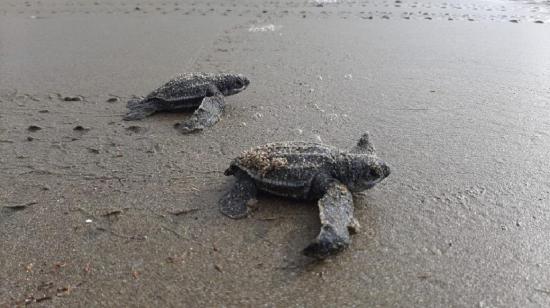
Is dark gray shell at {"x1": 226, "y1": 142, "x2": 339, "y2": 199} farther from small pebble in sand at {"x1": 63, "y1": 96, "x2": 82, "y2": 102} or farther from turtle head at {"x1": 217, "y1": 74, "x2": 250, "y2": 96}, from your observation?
small pebble in sand at {"x1": 63, "y1": 96, "x2": 82, "y2": 102}

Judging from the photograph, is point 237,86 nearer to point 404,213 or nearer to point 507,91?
point 404,213

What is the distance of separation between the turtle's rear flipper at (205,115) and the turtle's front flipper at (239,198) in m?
1.07

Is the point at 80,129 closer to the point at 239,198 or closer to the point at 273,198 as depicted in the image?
the point at 239,198

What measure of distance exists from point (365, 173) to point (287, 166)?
416 mm

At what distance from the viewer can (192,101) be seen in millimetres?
3842

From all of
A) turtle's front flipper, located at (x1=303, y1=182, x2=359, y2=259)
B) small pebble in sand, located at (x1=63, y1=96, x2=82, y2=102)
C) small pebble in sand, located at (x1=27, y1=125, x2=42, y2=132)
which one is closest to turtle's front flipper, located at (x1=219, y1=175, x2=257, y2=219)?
turtle's front flipper, located at (x1=303, y1=182, x2=359, y2=259)

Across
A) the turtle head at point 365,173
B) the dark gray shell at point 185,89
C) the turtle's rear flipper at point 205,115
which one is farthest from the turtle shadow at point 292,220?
the dark gray shell at point 185,89

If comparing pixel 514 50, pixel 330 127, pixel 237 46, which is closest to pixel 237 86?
A: pixel 330 127

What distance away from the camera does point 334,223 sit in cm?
213

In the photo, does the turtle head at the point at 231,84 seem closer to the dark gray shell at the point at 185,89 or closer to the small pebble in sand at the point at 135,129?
the dark gray shell at the point at 185,89

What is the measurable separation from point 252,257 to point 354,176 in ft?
2.34

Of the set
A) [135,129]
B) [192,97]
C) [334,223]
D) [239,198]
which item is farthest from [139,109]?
[334,223]

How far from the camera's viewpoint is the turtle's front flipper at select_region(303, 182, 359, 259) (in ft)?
6.61

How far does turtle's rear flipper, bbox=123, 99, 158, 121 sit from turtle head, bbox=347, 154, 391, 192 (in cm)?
197
